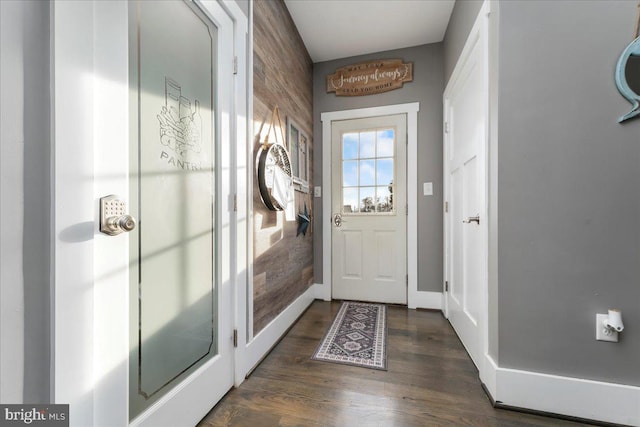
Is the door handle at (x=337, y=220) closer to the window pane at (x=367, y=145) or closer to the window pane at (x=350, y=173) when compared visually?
the window pane at (x=350, y=173)

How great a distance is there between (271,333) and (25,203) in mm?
1582

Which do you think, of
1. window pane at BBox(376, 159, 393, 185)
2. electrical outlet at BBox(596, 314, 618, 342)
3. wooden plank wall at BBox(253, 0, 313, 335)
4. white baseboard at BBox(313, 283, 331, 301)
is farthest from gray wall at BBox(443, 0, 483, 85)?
white baseboard at BBox(313, 283, 331, 301)

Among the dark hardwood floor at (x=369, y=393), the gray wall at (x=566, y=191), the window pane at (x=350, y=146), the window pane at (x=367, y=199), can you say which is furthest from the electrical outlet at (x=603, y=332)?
the window pane at (x=350, y=146)

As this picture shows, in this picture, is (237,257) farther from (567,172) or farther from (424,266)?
(424,266)

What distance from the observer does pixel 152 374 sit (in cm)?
100

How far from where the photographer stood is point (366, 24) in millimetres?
2436

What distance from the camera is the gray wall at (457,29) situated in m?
1.79

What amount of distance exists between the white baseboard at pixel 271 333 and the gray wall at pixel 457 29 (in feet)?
8.00

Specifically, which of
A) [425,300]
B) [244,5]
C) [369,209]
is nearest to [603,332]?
[425,300]

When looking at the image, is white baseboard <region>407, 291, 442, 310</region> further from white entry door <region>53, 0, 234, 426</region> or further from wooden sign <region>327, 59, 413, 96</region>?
wooden sign <region>327, 59, 413, 96</region>

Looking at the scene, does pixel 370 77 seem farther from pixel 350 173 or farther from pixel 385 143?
pixel 350 173

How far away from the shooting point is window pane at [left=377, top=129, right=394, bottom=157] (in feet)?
9.42

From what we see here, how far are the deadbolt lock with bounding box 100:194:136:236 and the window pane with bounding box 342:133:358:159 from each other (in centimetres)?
243

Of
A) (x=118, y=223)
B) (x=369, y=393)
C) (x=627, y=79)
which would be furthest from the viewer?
(x=369, y=393)
